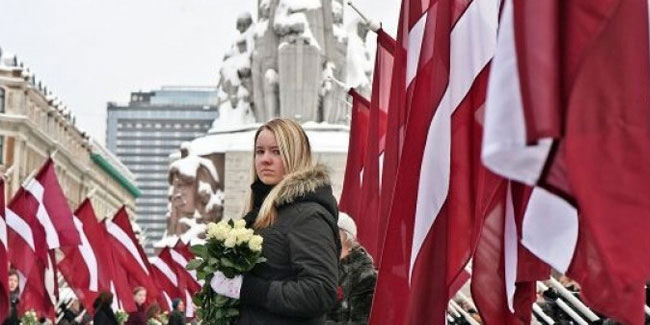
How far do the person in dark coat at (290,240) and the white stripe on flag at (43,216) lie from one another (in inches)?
431

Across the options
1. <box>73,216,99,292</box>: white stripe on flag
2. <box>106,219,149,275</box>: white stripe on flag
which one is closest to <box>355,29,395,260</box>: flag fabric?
<box>73,216,99,292</box>: white stripe on flag

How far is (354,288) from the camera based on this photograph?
7.46 meters

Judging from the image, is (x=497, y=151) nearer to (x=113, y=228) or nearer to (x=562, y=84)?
(x=562, y=84)

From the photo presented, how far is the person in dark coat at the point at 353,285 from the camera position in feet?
24.3

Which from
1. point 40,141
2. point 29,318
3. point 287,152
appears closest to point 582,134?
point 287,152

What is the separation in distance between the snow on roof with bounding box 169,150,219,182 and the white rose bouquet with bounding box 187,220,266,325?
24.5 m

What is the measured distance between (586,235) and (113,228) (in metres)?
17.9

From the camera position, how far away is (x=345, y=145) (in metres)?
28.1

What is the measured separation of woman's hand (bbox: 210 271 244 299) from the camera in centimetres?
507

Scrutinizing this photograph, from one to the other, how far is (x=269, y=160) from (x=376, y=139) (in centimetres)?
664

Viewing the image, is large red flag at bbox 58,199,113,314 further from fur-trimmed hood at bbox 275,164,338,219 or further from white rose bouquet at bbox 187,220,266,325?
fur-trimmed hood at bbox 275,164,338,219

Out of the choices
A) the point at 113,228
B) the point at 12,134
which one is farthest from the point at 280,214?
the point at 12,134

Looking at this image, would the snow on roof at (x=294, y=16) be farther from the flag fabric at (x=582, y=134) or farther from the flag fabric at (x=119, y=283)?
the flag fabric at (x=582, y=134)

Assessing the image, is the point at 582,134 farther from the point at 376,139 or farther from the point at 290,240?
the point at 376,139
